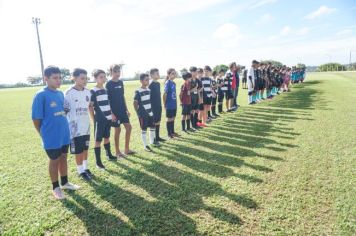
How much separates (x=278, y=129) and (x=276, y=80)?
36.0 feet

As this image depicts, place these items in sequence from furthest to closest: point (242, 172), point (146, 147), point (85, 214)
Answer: point (146, 147) < point (242, 172) < point (85, 214)

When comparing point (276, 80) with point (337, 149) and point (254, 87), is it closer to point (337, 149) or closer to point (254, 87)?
point (254, 87)

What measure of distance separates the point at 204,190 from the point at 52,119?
107 inches

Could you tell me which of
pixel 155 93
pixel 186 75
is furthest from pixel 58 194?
pixel 186 75

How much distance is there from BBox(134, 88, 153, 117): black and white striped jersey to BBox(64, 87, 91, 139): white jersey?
6.29 ft

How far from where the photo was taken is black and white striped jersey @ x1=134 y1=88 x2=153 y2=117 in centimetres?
689

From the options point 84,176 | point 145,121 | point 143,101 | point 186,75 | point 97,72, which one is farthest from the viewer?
point 186,75

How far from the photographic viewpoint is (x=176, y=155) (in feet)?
21.1

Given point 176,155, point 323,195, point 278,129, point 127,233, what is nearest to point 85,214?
point 127,233

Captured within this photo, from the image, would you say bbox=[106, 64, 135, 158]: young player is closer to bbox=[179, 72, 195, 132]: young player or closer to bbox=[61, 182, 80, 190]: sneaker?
bbox=[61, 182, 80, 190]: sneaker

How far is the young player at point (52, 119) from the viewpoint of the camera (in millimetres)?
4207

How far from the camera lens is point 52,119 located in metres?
4.34

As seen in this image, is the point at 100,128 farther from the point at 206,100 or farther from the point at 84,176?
the point at 206,100

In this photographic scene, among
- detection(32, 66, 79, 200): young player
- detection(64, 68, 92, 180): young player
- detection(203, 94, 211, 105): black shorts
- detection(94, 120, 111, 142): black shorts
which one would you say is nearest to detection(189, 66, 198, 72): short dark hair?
detection(203, 94, 211, 105): black shorts
